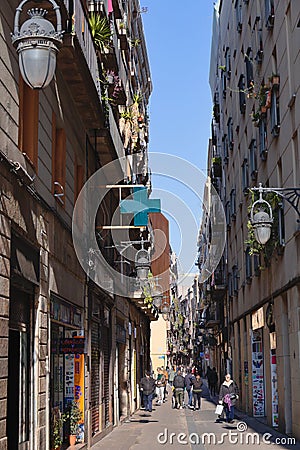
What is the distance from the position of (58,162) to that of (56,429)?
5.04m

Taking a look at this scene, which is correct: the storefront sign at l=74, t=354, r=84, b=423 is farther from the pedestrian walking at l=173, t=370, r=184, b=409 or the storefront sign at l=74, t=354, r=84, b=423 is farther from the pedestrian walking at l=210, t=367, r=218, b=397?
the pedestrian walking at l=210, t=367, r=218, b=397

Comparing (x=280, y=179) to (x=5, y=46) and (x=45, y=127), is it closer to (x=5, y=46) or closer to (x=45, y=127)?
(x=45, y=127)

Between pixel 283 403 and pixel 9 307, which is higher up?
pixel 9 307

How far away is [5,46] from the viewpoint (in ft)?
32.2

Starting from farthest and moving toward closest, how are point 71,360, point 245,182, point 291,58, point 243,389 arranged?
point 243,389
point 245,182
point 291,58
point 71,360

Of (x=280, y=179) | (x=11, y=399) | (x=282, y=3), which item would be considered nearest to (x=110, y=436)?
(x=280, y=179)

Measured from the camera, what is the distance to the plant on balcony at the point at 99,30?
16656mm

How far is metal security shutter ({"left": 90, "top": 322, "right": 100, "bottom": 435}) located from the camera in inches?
761

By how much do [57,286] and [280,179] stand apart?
10.0 m

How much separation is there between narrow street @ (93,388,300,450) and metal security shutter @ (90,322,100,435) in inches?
25.1

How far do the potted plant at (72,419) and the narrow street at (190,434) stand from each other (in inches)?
79.4

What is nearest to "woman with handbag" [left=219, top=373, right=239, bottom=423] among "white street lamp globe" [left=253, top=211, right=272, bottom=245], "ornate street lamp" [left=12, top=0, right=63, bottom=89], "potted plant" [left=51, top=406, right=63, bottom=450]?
"white street lamp globe" [left=253, top=211, right=272, bottom=245]

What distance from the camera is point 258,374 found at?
2873 centimetres

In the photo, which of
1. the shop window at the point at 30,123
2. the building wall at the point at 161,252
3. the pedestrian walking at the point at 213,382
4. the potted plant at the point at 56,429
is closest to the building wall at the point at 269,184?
the potted plant at the point at 56,429
